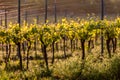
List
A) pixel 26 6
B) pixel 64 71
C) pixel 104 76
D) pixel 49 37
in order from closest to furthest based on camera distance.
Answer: pixel 104 76 → pixel 64 71 → pixel 49 37 → pixel 26 6

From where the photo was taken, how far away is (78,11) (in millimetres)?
43844

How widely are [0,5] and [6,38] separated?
30.2 metres

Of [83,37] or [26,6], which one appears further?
[26,6]

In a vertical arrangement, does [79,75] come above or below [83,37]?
below

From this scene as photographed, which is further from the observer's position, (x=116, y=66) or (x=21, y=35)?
(x=21, y=35)

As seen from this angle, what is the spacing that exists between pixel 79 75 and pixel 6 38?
459 centimetres

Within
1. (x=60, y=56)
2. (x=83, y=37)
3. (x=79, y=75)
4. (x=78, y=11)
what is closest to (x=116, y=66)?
(x=79, y=75)

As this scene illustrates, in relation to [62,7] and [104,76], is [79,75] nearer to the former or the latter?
[104,76]

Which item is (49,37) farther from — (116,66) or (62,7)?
(62,7)

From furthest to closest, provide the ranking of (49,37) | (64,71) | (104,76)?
(49,37), (64,71), (104,76)

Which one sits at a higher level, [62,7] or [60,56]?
[62,7]

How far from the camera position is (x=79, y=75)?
12.9 metres

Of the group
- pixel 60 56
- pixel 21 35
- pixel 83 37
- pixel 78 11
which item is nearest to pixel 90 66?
pixel 83 37

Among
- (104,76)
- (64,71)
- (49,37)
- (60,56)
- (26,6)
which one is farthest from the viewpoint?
(26,6)
